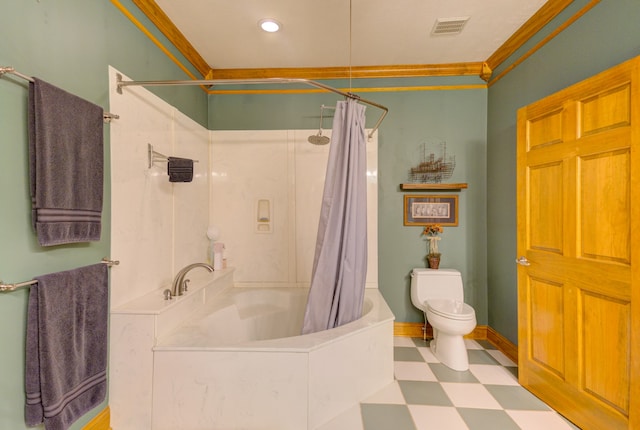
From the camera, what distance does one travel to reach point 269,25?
2102 mm

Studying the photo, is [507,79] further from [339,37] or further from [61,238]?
[61,238]

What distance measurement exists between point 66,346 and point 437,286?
2.51 m

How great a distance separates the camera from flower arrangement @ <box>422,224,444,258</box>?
2705 mm

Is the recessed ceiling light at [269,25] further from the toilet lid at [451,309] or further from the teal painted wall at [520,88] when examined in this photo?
the toilet lid at [451,309]

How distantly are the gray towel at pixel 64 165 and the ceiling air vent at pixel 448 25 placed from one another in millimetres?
2247

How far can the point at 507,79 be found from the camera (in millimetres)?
2459

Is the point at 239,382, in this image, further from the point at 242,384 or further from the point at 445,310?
the point at 445,310

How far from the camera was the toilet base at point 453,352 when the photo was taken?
2.20 metres

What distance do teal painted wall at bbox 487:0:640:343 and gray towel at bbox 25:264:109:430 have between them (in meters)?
2.82

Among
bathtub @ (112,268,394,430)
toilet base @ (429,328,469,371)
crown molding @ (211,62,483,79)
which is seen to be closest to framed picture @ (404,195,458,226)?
toilet base @ (429,328,469,371)

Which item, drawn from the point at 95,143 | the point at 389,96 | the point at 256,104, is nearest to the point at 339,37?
the point at 389,96

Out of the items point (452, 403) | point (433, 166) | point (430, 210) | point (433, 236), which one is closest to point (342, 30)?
point (433, 166)

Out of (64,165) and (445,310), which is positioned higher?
(64,165)

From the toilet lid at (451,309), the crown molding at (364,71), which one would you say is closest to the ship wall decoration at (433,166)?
the crown molding at (364,71)
